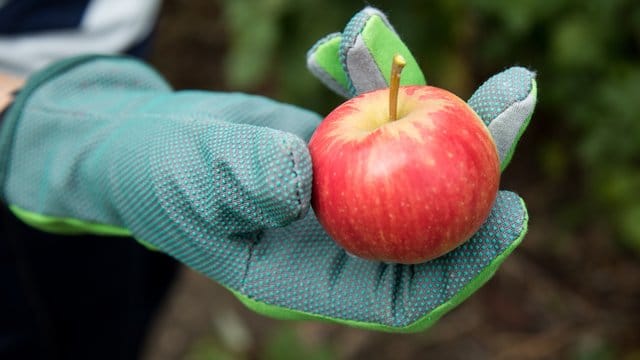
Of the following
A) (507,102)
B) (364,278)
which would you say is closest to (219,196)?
(364,278)

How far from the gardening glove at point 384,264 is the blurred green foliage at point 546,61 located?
39.9 inches

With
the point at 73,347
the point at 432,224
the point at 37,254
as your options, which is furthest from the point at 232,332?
the point at 432,224

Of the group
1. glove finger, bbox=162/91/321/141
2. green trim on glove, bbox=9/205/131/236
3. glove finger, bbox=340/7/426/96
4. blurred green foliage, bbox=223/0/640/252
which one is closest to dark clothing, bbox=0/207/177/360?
green trim on glove, bbox=9/205/131/236

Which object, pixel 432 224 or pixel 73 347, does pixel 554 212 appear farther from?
pixel 432 224

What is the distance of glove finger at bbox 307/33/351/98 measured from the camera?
1012 millimetres

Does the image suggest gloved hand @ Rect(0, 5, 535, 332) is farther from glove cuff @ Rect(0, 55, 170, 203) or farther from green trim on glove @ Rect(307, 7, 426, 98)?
green trim on glove @ Rect(307, 7, 426, 98)

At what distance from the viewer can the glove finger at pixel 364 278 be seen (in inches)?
35.5

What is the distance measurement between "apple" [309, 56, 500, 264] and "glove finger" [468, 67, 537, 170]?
0.05 metres

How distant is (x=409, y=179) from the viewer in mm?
807

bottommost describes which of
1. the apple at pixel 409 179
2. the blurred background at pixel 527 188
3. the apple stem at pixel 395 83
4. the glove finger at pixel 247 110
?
the blurred background at pixel 527 188

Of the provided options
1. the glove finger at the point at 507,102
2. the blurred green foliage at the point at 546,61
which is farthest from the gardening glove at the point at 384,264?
the blurred green foliage at the point at 546,61

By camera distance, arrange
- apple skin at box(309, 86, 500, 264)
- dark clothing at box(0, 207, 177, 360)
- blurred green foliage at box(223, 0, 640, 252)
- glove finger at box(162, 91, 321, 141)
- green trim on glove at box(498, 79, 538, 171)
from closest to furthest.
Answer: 1. apple skin at box(309, 86, 500, 264)
2. green trim on glove at box(498, 79, 538, 171)
3. glove finger at box(162, 91, 321, 141)
4. dark clothing at box(0, 207, 177, 360)
5. blurred green foliage at box(223, 0, 640, 252)

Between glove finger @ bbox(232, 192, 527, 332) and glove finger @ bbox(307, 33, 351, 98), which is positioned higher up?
glove finger @ bbox(307, 33, 351, 98)

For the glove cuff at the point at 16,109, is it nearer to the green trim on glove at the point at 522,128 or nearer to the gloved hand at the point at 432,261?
the gloved hand at the point at 432,261
